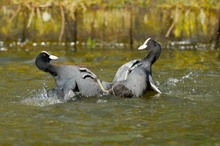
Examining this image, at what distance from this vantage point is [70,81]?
738 cm

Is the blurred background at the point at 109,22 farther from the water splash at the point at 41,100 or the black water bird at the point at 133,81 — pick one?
the water splash at the point at 41,100

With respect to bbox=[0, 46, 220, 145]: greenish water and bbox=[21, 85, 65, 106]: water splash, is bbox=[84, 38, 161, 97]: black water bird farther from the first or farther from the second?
bbox=[21, 85, 65, 106]: water splash

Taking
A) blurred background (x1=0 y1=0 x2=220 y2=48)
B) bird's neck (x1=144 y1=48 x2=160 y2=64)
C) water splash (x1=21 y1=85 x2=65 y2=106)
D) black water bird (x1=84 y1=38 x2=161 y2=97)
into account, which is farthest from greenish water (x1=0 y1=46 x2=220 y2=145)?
blurred background (x1=0 y1=0 x2=220 y2=48)

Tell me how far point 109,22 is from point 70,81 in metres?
4.69

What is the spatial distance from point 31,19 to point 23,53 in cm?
113

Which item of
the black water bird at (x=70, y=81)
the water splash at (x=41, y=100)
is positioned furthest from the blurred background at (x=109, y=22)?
the water splash at (x=41, y=100)

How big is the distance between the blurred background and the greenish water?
1788 millimetres

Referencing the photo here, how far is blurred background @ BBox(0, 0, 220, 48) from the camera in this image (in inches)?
461

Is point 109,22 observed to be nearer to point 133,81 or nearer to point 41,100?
point 133,81

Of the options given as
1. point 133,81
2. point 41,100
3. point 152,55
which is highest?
point 152,55

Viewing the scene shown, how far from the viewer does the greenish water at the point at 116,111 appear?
17.7 ft

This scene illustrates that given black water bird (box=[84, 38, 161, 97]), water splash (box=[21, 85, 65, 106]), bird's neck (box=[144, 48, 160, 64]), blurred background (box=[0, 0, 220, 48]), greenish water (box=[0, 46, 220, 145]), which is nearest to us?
greenish water (box=[0, 46, 220, 145])

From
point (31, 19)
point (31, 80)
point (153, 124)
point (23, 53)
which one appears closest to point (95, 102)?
point (153, 124)

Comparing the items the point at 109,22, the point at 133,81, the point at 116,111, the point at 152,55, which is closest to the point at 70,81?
the point at 133,81
